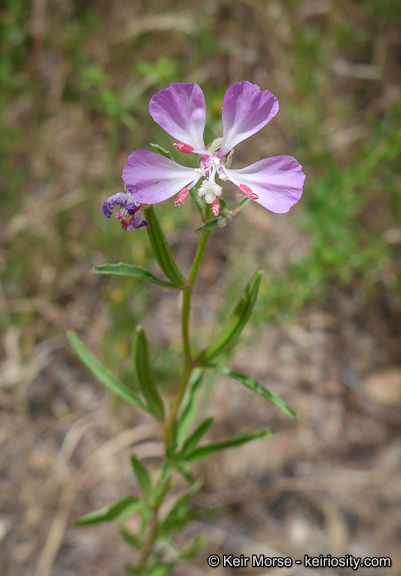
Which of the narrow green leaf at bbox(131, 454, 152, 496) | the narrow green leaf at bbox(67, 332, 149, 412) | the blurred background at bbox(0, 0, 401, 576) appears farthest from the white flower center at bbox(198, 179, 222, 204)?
the blurred background at bbox(0, 0, 401, 576)

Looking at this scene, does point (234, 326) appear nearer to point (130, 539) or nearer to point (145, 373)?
point (145, 373)

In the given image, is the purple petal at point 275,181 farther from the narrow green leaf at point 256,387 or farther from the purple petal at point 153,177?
the narrow green leaf at point 256,387

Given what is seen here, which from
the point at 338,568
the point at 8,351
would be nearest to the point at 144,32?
the point at 8,351

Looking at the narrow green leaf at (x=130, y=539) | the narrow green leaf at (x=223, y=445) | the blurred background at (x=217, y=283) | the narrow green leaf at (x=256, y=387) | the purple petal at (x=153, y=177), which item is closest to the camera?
the purple petal at (x=153, y=177)

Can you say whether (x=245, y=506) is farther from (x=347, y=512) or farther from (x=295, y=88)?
(x=295, y=88)

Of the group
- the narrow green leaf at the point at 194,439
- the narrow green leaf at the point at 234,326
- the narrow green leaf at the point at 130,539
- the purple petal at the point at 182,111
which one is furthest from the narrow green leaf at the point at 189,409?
the purple petal at the point at 182,111

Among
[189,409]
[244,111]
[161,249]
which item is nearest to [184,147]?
[244,111]

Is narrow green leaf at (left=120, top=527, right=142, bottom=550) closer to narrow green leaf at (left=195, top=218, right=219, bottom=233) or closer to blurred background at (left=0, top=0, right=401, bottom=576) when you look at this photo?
blurred background at (left=0, top=0, right=401, bottom=576)
